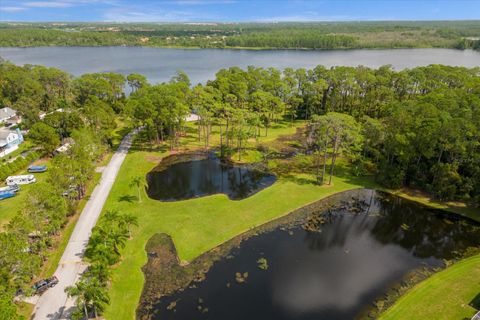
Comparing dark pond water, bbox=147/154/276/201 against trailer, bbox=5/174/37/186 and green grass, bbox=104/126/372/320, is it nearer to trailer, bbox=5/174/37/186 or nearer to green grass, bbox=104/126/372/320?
green grass, bbox=104/126/372/320

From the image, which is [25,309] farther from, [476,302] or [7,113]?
[7,113]

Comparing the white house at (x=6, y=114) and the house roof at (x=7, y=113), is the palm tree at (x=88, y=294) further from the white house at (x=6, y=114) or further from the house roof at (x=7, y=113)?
the house roof at (x=7, y=113)

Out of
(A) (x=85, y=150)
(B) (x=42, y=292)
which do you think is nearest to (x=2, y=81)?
(A) (x=85, y=150)

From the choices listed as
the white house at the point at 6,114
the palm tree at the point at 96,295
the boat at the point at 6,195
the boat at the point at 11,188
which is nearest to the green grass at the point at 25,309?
the palm tree at the point at 96,295

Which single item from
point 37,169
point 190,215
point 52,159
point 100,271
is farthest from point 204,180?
point 37,169

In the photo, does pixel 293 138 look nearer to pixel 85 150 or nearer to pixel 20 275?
pixel 85 150

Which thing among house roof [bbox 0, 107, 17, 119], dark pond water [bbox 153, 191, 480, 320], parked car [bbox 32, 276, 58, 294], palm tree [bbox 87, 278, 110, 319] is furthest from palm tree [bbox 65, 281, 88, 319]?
house roof [bbox 0, 107, 17, 119]
